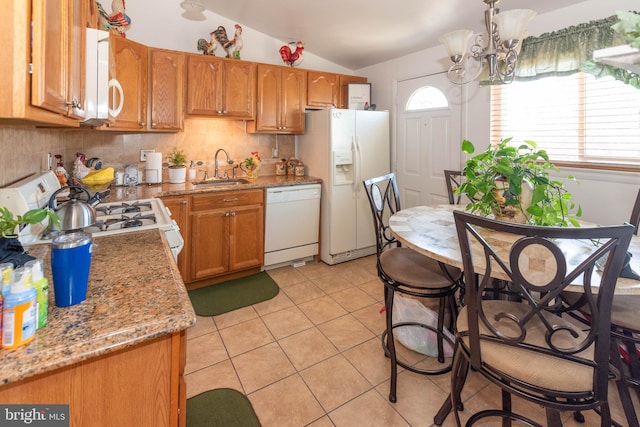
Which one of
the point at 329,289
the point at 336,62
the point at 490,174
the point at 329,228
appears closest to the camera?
the point at 490,174

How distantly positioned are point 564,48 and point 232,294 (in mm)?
3276

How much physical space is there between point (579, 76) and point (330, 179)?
219cm

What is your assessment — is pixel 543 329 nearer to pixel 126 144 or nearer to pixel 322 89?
pixel 322 89

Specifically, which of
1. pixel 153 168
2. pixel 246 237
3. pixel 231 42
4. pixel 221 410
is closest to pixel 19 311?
pixel 221 410

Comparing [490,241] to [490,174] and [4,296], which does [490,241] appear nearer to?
[490,174]

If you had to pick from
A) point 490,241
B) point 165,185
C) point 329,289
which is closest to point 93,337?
point 490,241

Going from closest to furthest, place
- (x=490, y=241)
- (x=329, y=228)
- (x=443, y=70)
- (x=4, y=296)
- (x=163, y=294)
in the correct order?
1. (x=4, y=296)
2. (x=163, y=294)
3. (x=490, y=241)
4. (x=443, y=70)
5. (x=329, y=228)

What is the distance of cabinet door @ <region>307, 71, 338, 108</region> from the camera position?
11.9ft

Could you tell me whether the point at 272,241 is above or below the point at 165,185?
below

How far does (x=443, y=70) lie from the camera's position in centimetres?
322

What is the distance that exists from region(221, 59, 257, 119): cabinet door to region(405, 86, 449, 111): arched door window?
1.76 meters

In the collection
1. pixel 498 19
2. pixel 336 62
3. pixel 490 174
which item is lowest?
pixel 490 174

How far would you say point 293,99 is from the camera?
354cm

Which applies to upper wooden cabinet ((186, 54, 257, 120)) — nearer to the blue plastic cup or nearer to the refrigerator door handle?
the refrigerator door handle
